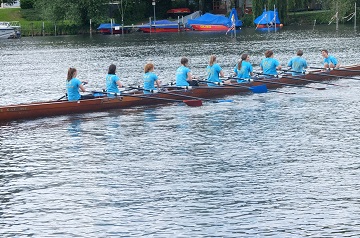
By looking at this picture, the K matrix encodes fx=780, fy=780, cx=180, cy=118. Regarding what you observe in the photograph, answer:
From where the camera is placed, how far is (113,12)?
11044cm

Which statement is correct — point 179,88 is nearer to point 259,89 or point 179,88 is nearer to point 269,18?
point 259,89

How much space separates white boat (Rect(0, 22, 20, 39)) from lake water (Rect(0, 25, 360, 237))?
6114 cm

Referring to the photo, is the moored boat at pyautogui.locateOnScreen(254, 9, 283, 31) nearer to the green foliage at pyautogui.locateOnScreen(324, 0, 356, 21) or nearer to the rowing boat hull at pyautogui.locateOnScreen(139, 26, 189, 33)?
the green foliage at pyautogui.locateOnScreen(324, 0, 356, 21)

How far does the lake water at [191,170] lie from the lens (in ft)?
53.7

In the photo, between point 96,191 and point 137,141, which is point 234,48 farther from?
point 96,191

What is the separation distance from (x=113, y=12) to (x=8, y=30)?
18.6m

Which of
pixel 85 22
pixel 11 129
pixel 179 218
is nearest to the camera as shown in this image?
pixel 179 218

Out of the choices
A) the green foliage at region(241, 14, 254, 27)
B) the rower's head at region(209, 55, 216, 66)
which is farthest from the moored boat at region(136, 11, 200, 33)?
the rower's head at region(209, 55, 216, 66)

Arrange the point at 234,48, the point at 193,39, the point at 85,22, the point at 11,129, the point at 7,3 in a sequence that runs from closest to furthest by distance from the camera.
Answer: the point at 11,129 < the point at 234,48 < the point at 193,39 < the point at 85,22 < the point at 7,3

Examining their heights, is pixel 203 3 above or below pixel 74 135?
above

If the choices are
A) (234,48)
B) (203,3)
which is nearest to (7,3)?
(203,3)

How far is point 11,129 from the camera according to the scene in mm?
27219

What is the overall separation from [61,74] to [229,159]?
30405 mm

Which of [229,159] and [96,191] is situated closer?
[96,191]
